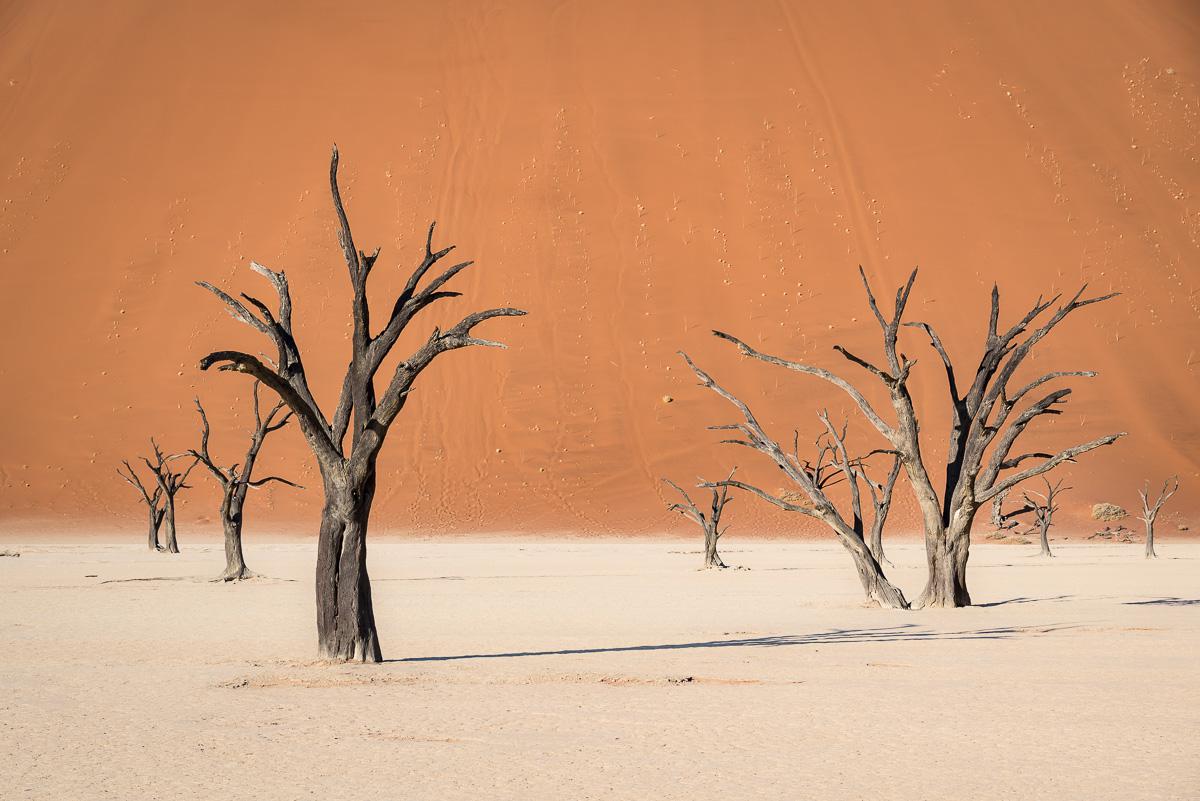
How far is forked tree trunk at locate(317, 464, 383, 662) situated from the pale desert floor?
0.38 m

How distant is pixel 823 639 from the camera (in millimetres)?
13430

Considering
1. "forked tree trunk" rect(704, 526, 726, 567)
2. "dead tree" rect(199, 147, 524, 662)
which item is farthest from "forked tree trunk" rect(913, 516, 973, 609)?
"forked tree trunk" rect(704, 526, 726, 567)

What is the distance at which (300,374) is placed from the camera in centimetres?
1138

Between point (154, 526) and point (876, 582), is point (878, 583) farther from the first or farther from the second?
point (154, 526)

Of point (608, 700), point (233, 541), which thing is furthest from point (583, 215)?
point (608, 700)

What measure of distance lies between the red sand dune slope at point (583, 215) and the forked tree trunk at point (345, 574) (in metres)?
41.0

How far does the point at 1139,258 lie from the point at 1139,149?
825 cm

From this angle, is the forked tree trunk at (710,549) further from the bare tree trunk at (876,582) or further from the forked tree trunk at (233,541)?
the bare tree trunk at (876,582)

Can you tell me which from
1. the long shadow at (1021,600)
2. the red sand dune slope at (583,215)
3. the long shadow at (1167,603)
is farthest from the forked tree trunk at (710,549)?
the red sand dune slope at (583,215)

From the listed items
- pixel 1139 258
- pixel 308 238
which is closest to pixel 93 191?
pixel 308 238

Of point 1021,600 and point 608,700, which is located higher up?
point 1021,600

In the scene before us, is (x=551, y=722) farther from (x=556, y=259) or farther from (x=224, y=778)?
(x=556, y=259)

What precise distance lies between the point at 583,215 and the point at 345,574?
52832mm

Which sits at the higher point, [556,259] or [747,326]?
[556,259]
